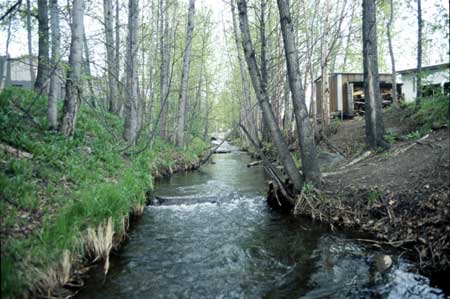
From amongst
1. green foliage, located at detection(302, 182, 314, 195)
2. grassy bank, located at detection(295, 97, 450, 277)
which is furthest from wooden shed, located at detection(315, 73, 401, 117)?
green foliage, located at detection(302, 182, 314, 195)

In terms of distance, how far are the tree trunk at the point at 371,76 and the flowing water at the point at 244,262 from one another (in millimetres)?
4427

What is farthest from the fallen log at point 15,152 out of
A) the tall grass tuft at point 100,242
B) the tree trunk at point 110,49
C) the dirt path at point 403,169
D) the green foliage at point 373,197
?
the green foliage at point 373,197

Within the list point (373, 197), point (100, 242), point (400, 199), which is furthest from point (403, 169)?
point (100, 242)

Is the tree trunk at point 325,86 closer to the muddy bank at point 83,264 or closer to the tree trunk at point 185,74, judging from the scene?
the tree trunk at point 185,74

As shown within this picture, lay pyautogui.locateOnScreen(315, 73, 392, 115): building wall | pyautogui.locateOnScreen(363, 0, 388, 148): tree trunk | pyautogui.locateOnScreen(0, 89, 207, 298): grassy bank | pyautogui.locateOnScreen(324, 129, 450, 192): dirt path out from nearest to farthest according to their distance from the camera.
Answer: pyautogui.locateOnScreen(0, 89, 207, 298): grassy bank → pyautogui.locateOnScreen(324, 129, 450, 192): dirt path → pyautogui.locateOnScreen(363, 0, 388, 148): tree trunk → pyautogui.locateOnScreen(315, 73, 392, 115): building wall

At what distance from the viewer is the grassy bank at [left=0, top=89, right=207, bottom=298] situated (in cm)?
349

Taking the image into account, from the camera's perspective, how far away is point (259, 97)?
7574mm

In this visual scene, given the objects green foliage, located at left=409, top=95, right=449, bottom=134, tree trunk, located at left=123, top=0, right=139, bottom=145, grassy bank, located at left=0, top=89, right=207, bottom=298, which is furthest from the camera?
tree trunk, located at left=123, top=0, right=139, bottom=145

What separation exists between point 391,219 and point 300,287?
7.99ft

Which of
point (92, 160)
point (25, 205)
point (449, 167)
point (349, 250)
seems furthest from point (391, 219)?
point (92, 160)

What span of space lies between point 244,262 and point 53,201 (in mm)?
3094

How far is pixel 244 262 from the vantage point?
5098 millimetres

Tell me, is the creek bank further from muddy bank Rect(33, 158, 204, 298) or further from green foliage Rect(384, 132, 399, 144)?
muddy bank Rect(33, 158, 204, 298)

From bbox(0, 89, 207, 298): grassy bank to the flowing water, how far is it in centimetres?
49
